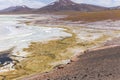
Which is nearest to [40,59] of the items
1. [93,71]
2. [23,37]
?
[93,71]

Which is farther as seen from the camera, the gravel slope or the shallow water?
the shallow water

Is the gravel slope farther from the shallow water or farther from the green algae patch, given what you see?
the shallow water

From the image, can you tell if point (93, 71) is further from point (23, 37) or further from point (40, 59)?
point (23, 37)

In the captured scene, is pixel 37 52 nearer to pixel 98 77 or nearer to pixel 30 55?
pixel 30 55

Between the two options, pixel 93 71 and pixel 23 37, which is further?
pixel 23 37


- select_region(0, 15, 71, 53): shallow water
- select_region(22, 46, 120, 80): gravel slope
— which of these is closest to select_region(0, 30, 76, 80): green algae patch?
select_region(0, 15, 71, 53): shallow water

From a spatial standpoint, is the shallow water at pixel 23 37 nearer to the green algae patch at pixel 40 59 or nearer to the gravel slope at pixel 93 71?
the green algae patch at pixel 40 59

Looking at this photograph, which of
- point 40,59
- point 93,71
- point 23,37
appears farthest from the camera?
point 23,37

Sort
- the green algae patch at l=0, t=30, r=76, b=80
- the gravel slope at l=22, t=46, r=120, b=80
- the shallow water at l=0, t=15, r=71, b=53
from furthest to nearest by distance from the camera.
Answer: the shallow water at l=0, t=15, r=71, b=53 → the green algae patch at l=0, t=30, r=76, b=80 → the gravel slope at l=22, t=46, r=120, b=80

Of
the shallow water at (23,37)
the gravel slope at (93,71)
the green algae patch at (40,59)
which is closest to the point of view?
the gravel slope at (93,71)

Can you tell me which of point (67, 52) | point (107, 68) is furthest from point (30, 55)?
point (107, 68)

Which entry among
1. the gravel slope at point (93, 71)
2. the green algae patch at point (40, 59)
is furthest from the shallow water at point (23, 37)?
the gravel slope at point (93, 71)
